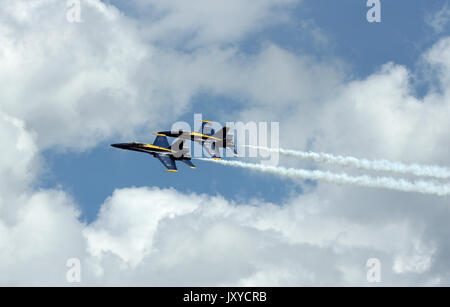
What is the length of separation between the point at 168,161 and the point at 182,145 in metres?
5.89

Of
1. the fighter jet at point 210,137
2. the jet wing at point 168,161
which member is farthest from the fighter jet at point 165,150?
the fighter jet at point 210,137

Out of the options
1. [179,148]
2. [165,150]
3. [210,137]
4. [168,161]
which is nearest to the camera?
[168,161]

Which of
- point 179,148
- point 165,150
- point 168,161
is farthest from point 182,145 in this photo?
point 168,161

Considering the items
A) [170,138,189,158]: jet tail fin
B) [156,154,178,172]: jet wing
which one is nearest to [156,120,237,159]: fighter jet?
[170,138,189,158]: jet tail fin

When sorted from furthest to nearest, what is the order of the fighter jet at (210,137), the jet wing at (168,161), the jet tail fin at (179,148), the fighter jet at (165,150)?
1. the fighter jet at (210,137)
2. the jet tail fin at (179,148)
3. the fighter jet at (165,150)
4. the jet wing at (168,161)

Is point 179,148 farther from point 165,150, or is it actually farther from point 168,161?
point 168,161

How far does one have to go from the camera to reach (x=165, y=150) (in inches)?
5335

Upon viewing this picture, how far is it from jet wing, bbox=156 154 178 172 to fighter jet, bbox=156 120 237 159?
803 cm

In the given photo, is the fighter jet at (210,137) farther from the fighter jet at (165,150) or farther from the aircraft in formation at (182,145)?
the fighter jet at (165,150)

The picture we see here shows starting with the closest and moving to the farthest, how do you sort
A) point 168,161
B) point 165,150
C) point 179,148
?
point 168,161 < point 179,148 < point 165,150

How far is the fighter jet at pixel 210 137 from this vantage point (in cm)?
13588
